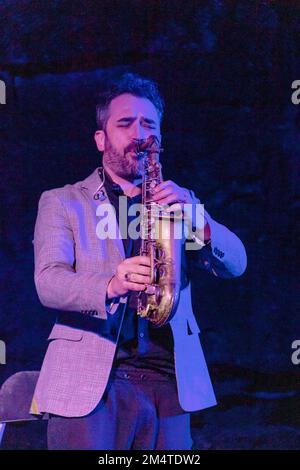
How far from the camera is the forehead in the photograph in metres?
2.24

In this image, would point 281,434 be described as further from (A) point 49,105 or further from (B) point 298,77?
(A) point 49,105

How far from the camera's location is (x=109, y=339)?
6.20 ft

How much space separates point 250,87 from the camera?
2.73 metres

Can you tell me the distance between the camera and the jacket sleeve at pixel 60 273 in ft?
5.86

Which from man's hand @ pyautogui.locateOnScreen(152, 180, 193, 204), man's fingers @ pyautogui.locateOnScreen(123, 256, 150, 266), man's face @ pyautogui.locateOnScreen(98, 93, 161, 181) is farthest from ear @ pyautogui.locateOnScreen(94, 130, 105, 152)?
man's fingers @ pyautogui.locateOnScreen(123, 256, 150, 266)

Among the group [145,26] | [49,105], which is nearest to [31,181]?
[49,105]

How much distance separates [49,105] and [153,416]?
1.48 m

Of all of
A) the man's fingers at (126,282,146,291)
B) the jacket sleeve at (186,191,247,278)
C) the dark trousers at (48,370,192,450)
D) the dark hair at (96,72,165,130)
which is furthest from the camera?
the dark hair at (96,72,165,130)

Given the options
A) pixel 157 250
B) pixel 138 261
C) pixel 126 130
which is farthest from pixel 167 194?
pixel 126 130

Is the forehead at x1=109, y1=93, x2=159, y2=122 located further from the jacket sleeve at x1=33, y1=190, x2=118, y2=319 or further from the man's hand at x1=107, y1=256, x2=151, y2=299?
the man's hand at x1=107, y1=256, x2=151, y2=299

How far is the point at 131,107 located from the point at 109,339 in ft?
3.05

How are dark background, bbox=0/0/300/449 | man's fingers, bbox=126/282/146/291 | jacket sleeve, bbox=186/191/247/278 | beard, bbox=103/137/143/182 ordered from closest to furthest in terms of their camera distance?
man's fingers, bbox=126/282/146/291 → jacket sleeve, bbox=186/191/247/278 → beard, bbox=103/137/143/182 → dark background, bbox=0/0/300/449

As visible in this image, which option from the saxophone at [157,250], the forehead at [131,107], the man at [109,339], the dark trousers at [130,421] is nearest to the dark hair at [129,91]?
→ the forehead at [131,107]

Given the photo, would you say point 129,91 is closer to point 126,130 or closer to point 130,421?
point 126,130
